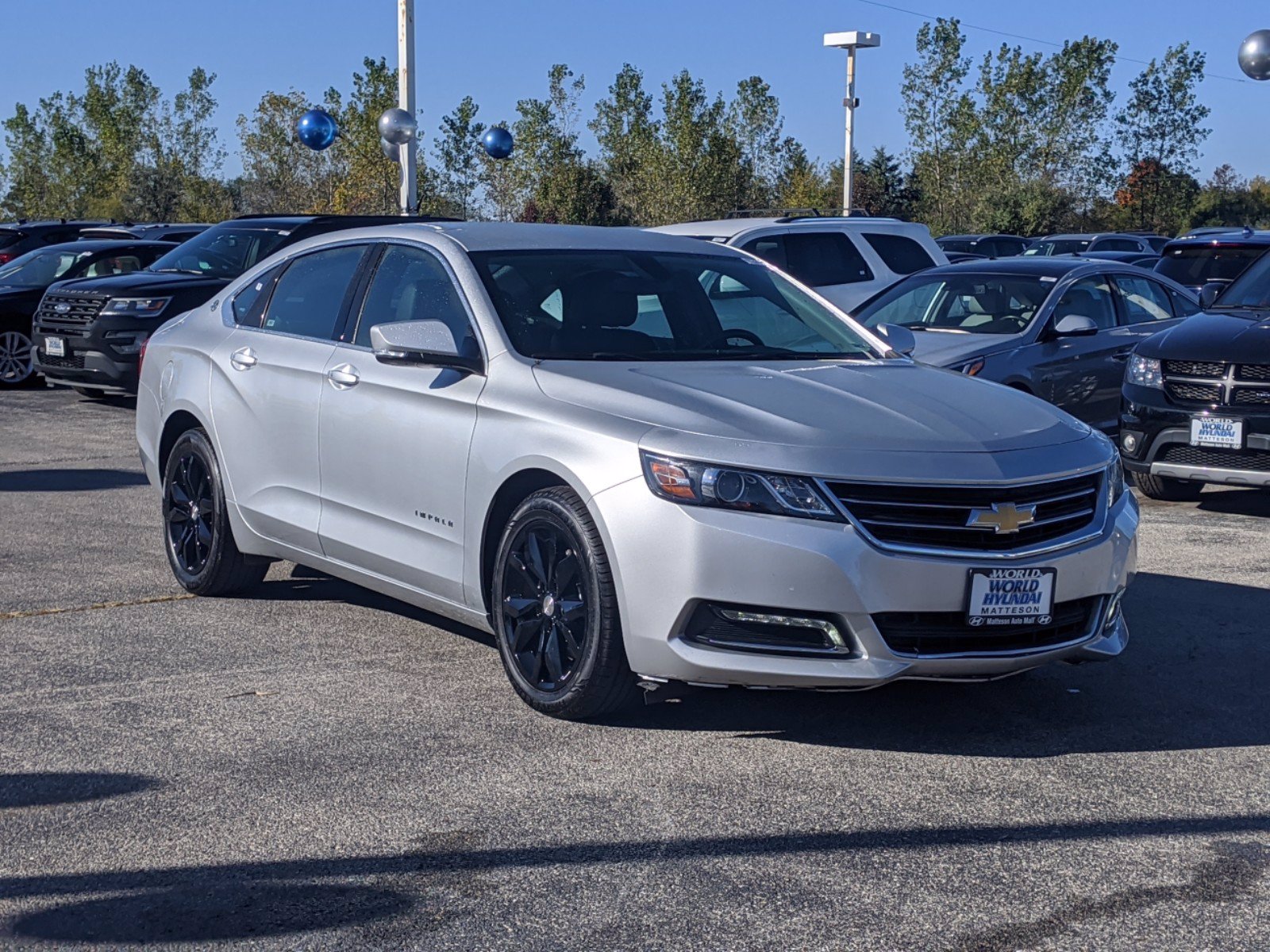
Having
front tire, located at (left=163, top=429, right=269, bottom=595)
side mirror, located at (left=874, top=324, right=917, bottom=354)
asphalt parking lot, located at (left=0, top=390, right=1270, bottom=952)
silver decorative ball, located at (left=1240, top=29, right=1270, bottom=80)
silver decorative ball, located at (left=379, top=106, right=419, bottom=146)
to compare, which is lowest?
asphalt parking lot, located at (left=0, top=390, right=1270, bottom=952)

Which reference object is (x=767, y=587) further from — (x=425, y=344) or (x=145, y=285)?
(x=145, y=285)

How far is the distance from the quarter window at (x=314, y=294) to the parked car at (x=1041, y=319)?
5216 millimetres

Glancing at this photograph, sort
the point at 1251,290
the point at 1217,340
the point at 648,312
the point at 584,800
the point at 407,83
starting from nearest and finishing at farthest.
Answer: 1. the point at 584,800
2. the point at 648,312
3. the point at 1217,340
4. the point at 1251,290
5. the point at 407,83

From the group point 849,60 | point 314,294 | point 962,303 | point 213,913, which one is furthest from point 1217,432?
point 849,60

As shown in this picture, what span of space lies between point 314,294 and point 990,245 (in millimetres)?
24203

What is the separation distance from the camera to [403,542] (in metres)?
5.77

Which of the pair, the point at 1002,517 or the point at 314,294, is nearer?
the point at 1002,517

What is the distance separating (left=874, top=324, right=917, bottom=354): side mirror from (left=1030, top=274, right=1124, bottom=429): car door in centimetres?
466

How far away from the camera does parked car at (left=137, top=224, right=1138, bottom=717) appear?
4.67 metres

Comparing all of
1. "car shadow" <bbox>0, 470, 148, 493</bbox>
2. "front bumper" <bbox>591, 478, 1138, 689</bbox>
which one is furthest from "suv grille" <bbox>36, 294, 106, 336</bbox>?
"front bumper" <bbox>591, 478, 1138, 689</bbox>

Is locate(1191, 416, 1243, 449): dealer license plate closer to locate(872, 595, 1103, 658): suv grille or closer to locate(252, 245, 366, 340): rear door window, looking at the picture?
locate(872, 595, 1103, 658): suv grille

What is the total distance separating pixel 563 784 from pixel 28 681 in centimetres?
217

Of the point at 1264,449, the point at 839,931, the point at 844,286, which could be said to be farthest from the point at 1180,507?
the point at 839,931

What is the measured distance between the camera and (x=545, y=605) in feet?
16.9
